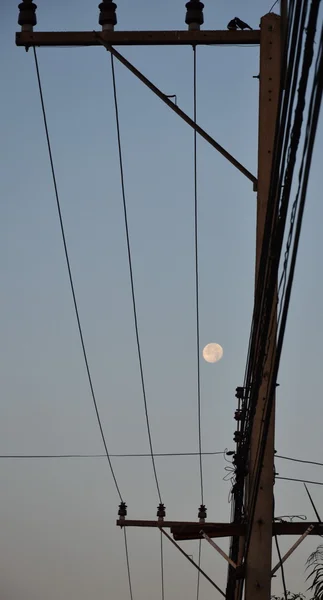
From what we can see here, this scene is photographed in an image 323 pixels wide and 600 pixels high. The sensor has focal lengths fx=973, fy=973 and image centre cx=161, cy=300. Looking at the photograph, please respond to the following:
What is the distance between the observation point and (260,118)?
9148 mm

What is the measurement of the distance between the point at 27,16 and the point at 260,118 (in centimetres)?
252

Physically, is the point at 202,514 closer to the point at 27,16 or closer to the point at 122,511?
the point at 122,511

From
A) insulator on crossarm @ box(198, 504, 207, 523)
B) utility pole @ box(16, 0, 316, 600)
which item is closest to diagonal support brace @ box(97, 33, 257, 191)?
utility pole @ box(16, 0, 316, 600)

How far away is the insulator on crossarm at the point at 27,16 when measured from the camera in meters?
9.53

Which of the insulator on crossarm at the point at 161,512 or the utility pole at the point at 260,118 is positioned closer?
the utility pole at the point at 260,118

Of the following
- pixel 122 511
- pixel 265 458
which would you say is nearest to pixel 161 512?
pixel 122 511

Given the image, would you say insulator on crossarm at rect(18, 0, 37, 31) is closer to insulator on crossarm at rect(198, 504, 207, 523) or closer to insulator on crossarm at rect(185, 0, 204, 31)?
insulator on crossarm at rect(185, 0, 204, 31)

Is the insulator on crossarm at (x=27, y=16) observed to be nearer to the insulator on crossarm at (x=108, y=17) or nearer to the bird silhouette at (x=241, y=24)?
the insulator on crossarm at (x=108, y=17)

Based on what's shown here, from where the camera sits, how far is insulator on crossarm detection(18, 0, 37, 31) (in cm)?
953

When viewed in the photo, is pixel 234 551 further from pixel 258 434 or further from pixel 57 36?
pixel 57 36

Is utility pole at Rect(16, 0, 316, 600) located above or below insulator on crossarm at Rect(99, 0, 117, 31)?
below

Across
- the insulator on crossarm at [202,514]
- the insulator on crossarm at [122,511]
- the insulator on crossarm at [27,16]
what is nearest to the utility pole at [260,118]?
the insulator on crossarm at [27,16]

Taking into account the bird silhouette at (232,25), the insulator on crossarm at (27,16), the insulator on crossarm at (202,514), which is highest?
the insulator on crossarm at (27,16)

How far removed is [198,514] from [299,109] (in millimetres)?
9459
